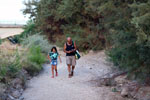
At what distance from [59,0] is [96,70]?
13.7 meters

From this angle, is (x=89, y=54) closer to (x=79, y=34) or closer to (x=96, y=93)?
(x=79, y=34)

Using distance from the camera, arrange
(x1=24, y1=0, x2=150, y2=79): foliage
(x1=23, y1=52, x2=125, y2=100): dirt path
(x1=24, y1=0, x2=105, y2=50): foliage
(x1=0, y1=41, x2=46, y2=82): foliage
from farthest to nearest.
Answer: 1. (x1=24, y1=0, x2=105, y2=50): foliage
2. (x1=0, y1=41, x2=46, y2=82): foliage
3. (x1=23, y1=52, x2=125, y2=100): dirt path
4. (x1=24, y1=0, x2=150, y2=79): foliage

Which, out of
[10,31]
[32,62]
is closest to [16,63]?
[32,62]

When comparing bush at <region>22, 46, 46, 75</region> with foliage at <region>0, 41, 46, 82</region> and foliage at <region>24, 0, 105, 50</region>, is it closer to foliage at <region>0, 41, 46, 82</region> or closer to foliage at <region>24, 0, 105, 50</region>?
foliage at <region>0, 41, 46, 82</region>

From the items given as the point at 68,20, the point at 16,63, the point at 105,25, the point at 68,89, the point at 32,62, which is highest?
the point at 68,20

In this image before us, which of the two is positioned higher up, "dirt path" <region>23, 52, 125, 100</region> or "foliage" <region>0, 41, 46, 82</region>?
"foliage" <region>0, 41, 46, 82</region>

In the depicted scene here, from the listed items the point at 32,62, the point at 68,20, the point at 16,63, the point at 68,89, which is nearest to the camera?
the point at 68,89

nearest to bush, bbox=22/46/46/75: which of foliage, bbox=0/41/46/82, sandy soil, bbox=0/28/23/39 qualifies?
foliage, bbox=0/41/46/82

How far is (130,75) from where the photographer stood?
8984mm

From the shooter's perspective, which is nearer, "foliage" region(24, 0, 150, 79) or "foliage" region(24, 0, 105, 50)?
"foliage" region(24, 0, 150, 79)

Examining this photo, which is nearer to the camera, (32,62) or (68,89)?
(68,89)

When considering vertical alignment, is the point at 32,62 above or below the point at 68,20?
below

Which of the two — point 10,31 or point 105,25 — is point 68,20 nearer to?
point 10,31

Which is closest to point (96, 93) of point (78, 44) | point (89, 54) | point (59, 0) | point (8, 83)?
point (8, 83)
